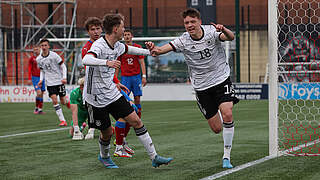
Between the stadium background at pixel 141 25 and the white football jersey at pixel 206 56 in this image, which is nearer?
the white football jersey at pixel 206 56

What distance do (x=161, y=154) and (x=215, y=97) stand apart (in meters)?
1.27

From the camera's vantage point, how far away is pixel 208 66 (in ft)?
23.0

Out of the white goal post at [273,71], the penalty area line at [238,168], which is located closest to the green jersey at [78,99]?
the white goal post at [273,71]

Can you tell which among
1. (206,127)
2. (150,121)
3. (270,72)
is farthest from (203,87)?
(150,121)

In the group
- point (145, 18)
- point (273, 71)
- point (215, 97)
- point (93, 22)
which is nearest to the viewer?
point (215, 97)

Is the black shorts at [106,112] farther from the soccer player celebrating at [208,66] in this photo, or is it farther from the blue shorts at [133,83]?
the blue shorts at [133,83]

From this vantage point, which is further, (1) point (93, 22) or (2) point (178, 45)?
(1) point (93, 22)

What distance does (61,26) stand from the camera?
25812 millimetres

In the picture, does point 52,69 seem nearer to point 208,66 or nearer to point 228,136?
point 208,66

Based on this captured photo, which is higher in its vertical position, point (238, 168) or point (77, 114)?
point (77, 114)

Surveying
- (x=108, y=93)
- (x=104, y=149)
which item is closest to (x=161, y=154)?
(x=104, y=149)

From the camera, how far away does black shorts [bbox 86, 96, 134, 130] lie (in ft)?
21.4

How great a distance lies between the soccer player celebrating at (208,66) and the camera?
6.83 meters

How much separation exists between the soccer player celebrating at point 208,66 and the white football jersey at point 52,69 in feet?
23.2
